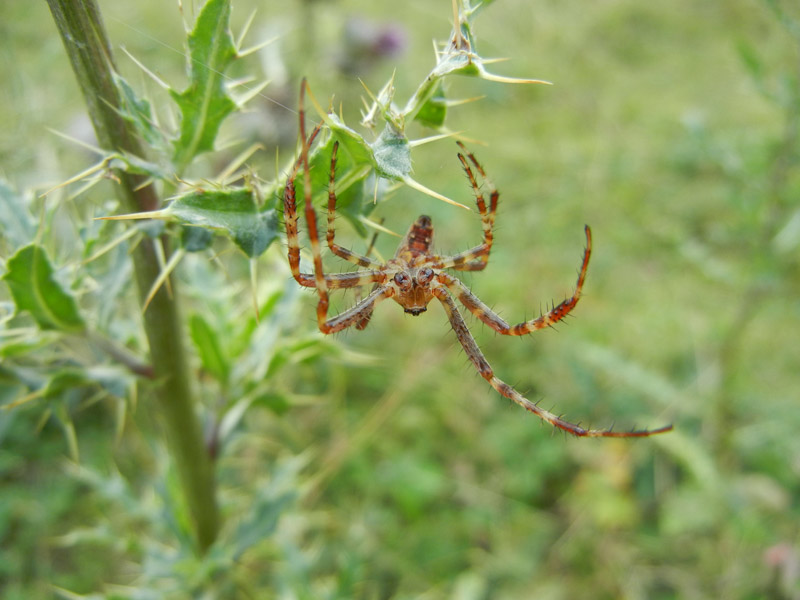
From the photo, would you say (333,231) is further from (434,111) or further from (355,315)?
(434,111)

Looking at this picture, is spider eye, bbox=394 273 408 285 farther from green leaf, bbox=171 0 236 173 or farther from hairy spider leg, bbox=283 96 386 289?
green leaf, bbox=171 0 236 173

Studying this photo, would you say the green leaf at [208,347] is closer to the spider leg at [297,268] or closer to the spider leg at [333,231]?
the spider leg at [297,268]

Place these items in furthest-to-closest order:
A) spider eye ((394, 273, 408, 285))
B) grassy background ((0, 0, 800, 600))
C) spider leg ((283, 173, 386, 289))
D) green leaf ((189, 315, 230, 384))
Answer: grassy background ((0, 0, 800, 600)), spider eye ((394, 273, 408, 285)), green leaf ((189, 315, 230, 384)), spider leg ((283, 173, 386, 289))

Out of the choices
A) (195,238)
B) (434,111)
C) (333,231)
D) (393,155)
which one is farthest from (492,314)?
(195,238)

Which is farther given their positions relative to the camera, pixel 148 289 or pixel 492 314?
pixel 492 314

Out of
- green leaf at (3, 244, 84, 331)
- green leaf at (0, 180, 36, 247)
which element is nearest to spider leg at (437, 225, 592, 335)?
green leaf at (3, 244, 84, 331)

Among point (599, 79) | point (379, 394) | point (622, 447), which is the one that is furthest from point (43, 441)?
point (599, 79)
